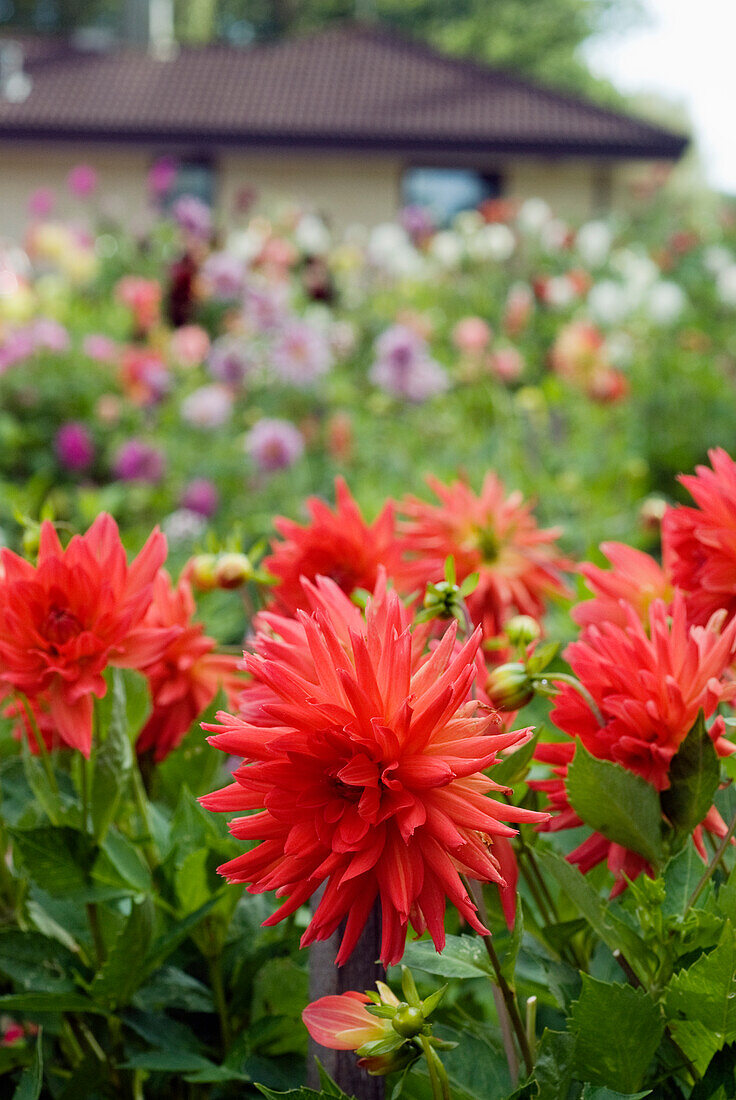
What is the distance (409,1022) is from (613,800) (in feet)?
0.54

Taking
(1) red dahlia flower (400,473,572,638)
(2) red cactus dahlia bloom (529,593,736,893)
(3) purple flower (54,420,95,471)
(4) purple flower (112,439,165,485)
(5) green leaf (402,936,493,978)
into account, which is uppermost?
(2) red cactus dahlia bloom (529,593,736,893)

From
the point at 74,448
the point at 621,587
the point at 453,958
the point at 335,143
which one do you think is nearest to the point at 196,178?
the point at 335,143

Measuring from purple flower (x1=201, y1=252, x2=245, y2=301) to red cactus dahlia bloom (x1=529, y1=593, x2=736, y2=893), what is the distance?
3.35 m

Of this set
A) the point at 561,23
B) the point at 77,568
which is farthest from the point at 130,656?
the point at 561,23

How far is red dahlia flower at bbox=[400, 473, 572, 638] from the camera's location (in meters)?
0.92

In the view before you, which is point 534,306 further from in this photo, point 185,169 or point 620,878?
point 185,169

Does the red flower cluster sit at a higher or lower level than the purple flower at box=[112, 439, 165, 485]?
higher

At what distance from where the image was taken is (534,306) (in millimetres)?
5711

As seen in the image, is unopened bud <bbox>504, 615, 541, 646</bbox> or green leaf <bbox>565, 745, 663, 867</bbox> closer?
green leaf <bbox>565, 745, 663, 867</bbox>

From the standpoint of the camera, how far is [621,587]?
30.0 inches

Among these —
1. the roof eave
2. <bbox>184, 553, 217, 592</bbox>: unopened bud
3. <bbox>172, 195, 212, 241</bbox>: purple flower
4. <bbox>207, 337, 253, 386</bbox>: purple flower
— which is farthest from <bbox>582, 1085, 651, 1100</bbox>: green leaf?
the roof eave

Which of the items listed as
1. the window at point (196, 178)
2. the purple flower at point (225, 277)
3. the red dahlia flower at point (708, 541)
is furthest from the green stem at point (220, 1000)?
the window at point (196, 178)

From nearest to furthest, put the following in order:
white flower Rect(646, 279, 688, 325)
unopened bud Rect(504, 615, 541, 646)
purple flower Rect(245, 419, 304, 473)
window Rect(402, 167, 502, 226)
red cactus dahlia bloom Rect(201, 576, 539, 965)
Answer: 1. red cactus dahlia bloom Rect(201, 576, 539, 965)
2. unopened bud Rect(504, 615, 541, 646)
3. purple flower Rect(245, 419, 304, 473)
4. white flower Rect(646, 279, 688, 325)
5. window Rect(402, 167, 502, 226)

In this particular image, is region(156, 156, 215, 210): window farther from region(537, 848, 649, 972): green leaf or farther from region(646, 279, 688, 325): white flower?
region(537, 848, 649, 972): green leaf
